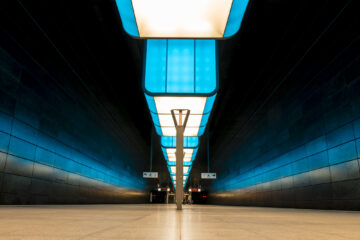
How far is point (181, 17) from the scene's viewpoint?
927 centimetres

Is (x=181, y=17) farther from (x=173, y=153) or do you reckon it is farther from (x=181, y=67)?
(x=173, y=153)

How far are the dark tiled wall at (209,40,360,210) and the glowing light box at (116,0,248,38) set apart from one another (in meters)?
6.35

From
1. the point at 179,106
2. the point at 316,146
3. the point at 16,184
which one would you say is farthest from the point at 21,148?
the point at 316,146

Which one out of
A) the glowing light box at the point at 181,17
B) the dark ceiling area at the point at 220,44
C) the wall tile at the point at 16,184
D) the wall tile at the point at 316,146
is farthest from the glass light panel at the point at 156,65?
the wall tile at the point at 316,146

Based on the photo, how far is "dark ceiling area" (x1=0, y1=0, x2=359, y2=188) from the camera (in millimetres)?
12375

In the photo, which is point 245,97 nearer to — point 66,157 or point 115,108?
point 115,108

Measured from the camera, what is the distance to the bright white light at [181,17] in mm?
8741

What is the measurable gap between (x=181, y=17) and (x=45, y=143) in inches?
453

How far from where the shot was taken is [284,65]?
17.0m

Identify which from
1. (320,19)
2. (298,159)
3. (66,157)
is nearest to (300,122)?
(298,159)

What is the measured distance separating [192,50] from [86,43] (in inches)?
230

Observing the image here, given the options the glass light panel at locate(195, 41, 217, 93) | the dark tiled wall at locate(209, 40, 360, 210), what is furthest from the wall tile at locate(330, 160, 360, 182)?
the glass light panel at locate(195, 41, 217, 93)

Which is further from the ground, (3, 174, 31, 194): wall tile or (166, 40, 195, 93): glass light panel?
(166, 40, 195, 93): glass light panel

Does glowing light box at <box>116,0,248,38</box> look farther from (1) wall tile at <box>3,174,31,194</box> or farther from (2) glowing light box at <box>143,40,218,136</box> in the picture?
(1) wall tile at <box>3,174,31,194</box>
